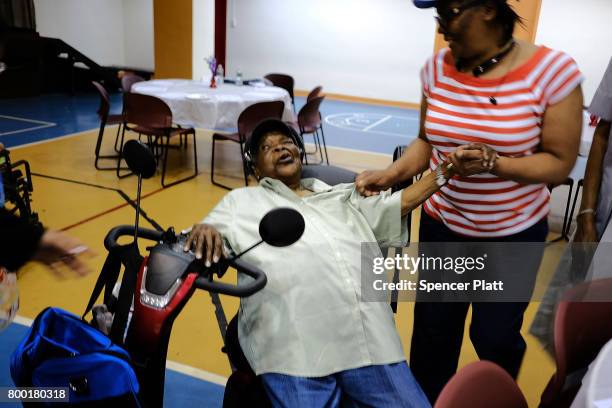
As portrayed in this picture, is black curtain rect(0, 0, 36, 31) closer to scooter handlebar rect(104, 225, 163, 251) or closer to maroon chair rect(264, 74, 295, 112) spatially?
maroon chair rect(264, 74, 295, 112)

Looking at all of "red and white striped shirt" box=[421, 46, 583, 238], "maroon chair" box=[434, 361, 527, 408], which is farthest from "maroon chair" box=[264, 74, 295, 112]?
"maroon chair" box=[434, 361, 527, 408]

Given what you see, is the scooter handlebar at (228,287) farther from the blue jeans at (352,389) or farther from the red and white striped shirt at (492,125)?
the red and white striped shirt at (492,125)

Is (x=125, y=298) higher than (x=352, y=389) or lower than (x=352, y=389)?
higher

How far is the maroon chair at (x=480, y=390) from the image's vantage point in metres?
1.03

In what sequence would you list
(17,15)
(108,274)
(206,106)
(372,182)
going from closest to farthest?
(108,274)
(372,182)
(206,106)
(17,15)

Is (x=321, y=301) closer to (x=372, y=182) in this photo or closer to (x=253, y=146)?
(x=372, y=182)

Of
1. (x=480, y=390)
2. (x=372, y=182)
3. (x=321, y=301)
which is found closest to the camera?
(x=480, y=390)

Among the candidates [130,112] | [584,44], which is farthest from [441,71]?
[584,44]

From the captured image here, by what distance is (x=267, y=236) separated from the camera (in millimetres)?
1153

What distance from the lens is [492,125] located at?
148cm

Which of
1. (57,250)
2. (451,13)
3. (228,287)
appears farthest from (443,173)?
(57,250)

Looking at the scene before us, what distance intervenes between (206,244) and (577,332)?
1.08 meters

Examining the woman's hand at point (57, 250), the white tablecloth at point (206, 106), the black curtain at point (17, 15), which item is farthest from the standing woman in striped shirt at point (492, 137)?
the black curtain at point (17, 15)

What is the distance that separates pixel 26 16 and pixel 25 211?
8779 mm
